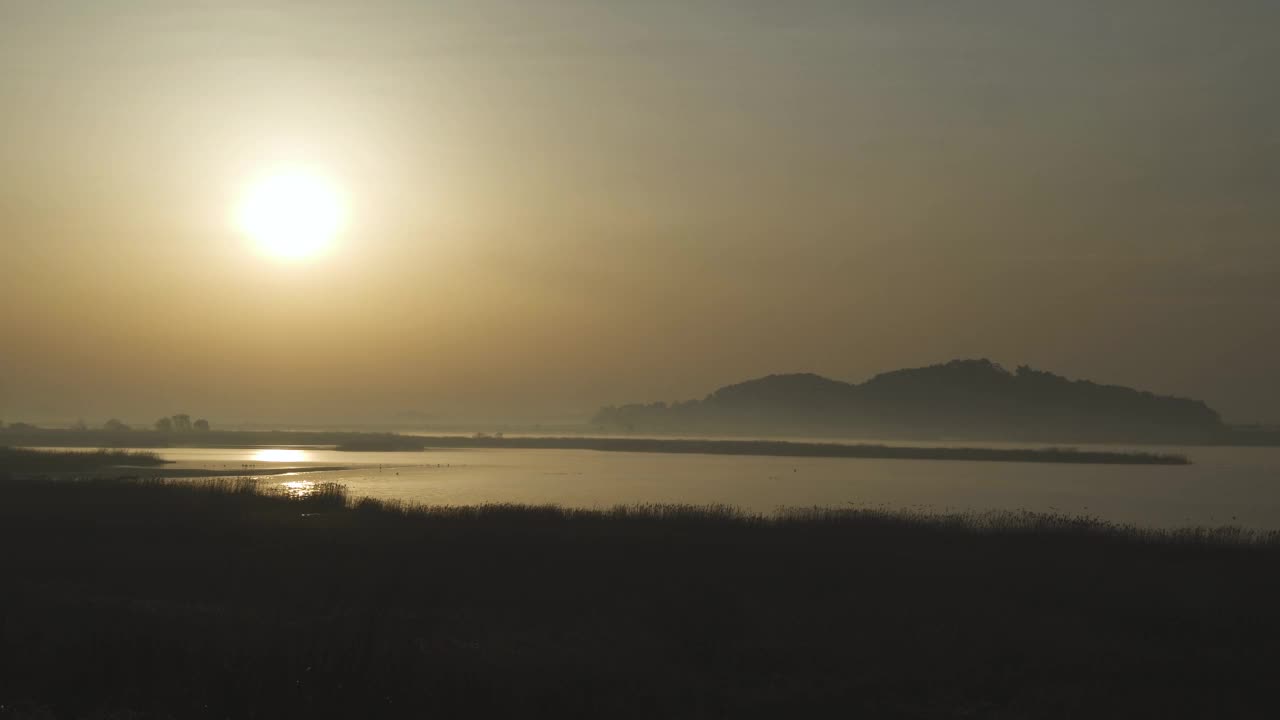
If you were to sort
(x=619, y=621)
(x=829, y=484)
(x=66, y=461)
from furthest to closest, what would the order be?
1. (x=66, y=461)
2. (x=829, y=484)
3. (x=619, y=621)

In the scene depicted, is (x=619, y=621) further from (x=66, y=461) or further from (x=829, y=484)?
(x=66, y=461)

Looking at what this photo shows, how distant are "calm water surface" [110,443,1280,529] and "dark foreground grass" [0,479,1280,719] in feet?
53.1

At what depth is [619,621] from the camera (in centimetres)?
1917

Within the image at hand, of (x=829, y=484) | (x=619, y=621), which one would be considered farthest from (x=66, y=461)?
(x=619, y=621)

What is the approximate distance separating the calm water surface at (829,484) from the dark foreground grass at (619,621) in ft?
53.1

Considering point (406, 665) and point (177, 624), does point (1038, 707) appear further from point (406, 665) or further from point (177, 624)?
point (177, 624)

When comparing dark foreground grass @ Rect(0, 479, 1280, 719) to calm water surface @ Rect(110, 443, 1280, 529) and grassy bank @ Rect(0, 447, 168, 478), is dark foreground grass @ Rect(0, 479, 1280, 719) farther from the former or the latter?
grassy bank @ Rect(0, 447, 168, 478)

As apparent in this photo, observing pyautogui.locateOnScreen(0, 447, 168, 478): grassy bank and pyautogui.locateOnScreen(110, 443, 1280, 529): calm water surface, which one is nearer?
pyautogui.locateOnScreen(110, 443, 1280, 529): calm water surface

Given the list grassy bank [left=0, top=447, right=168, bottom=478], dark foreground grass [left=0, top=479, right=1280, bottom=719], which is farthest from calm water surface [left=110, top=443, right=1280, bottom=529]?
dark foreground grass [left=0, top=479, right=1280, bottom=719]

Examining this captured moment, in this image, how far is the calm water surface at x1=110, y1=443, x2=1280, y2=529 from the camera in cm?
4794

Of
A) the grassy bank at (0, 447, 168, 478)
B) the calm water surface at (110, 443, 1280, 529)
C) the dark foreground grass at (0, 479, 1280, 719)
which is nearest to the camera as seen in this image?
the dark foreground grass at (0, 479, 1280, 719)

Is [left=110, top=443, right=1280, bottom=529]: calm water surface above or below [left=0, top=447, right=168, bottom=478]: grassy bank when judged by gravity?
below

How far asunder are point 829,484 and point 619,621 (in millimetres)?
46061

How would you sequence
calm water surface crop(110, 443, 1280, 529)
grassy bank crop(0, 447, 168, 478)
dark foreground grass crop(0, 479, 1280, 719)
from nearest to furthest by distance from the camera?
dark foreground grass crop(0, 479, 1280, 719), calm water surface crop(110, 443, 1280, 529), grassy bank crop(0, 447, 168, 478)
